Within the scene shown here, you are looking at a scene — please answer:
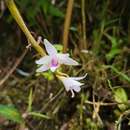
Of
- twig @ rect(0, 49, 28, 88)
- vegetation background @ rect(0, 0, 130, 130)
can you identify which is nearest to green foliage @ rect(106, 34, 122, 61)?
vegetation background @ rect(0, 0, 130, 130)

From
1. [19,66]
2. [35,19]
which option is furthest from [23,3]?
[19,66]

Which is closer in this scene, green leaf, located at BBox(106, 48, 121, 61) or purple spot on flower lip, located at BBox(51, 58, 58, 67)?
purple spot on flower lip, located at BBox(51, 58, 58, 67)

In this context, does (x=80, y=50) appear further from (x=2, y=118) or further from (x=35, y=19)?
(x=2, y=118)

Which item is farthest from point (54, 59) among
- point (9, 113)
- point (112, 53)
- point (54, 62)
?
point (112, 53)

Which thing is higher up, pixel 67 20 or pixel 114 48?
pixel 67 20

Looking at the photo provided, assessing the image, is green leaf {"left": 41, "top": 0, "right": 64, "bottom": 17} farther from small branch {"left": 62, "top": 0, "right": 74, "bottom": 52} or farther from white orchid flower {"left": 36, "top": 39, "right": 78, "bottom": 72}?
white orchid flower {"left": 36, "top": 39, "right": 78, "bottom": 72}

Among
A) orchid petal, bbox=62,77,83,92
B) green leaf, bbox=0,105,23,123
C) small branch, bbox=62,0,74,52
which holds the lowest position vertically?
green leaf, bbox=0,105,23,123

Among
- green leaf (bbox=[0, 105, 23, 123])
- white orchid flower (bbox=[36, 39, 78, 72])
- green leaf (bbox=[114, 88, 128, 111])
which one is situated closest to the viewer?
white orchid flower (bbox=[36, 39, 78, 72])

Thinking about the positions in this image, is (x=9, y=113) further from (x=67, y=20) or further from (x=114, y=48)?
(x=114, y=48)
